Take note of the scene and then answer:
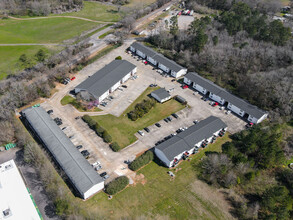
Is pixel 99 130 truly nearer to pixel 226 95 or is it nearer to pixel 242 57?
pixel 226 95

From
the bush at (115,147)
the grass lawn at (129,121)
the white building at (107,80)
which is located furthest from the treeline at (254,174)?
the white building at (107,80)

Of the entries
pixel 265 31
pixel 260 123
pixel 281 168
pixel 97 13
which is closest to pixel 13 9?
pixel 97 13

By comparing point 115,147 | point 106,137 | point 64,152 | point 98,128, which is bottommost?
point 115,147

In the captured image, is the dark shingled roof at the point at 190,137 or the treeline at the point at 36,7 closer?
the dark shingled roof at the point at 190,137

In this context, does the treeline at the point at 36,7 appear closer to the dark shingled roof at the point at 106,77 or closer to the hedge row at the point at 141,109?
the dark shingled roof at the point at 106,77

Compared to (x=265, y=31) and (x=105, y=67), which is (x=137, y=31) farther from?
(x=265, y=31)

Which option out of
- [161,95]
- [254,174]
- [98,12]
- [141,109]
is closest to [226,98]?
[161,95]

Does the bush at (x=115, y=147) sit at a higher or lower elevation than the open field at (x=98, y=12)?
lower
